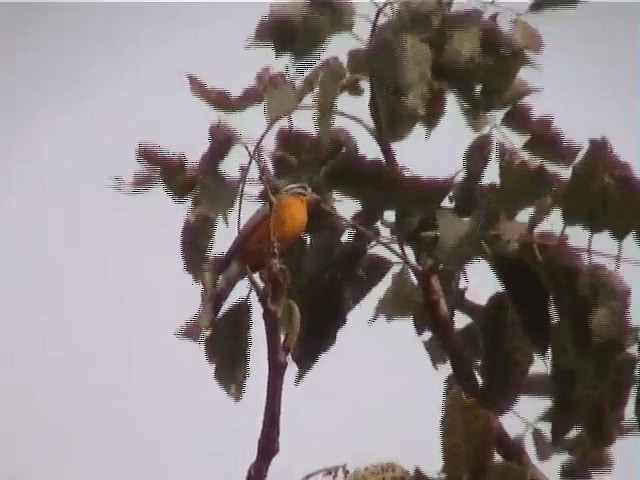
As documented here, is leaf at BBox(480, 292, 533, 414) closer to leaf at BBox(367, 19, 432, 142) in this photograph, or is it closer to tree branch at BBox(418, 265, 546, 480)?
tree branch at BBox(418, 265, 546, 480)

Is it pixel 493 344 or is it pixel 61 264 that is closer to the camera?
pixel 493 344

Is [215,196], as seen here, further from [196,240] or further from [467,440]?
[467,440]

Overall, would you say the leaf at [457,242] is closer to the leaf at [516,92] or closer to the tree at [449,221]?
the tree at [449,221]

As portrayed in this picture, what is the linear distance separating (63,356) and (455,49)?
2.40 feet

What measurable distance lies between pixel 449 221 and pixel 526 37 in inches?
6.3

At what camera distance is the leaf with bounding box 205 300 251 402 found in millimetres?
465

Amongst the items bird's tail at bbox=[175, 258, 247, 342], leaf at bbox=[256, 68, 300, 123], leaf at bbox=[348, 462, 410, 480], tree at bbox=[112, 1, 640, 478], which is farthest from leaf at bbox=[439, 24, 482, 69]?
leaf at bbox=[348, 462, 410, 480]

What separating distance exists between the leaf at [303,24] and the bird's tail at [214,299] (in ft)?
0.54

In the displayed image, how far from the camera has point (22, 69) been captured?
0.94 metres

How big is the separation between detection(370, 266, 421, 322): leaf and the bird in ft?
0.49

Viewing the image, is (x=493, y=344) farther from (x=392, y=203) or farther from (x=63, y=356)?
(x=63, y=356)

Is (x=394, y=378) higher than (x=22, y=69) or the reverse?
the reverse

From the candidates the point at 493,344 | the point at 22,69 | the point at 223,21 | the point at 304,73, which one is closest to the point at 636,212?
the point at 493,344

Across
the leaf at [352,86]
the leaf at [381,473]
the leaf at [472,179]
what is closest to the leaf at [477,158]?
the leaf at [472,179]
